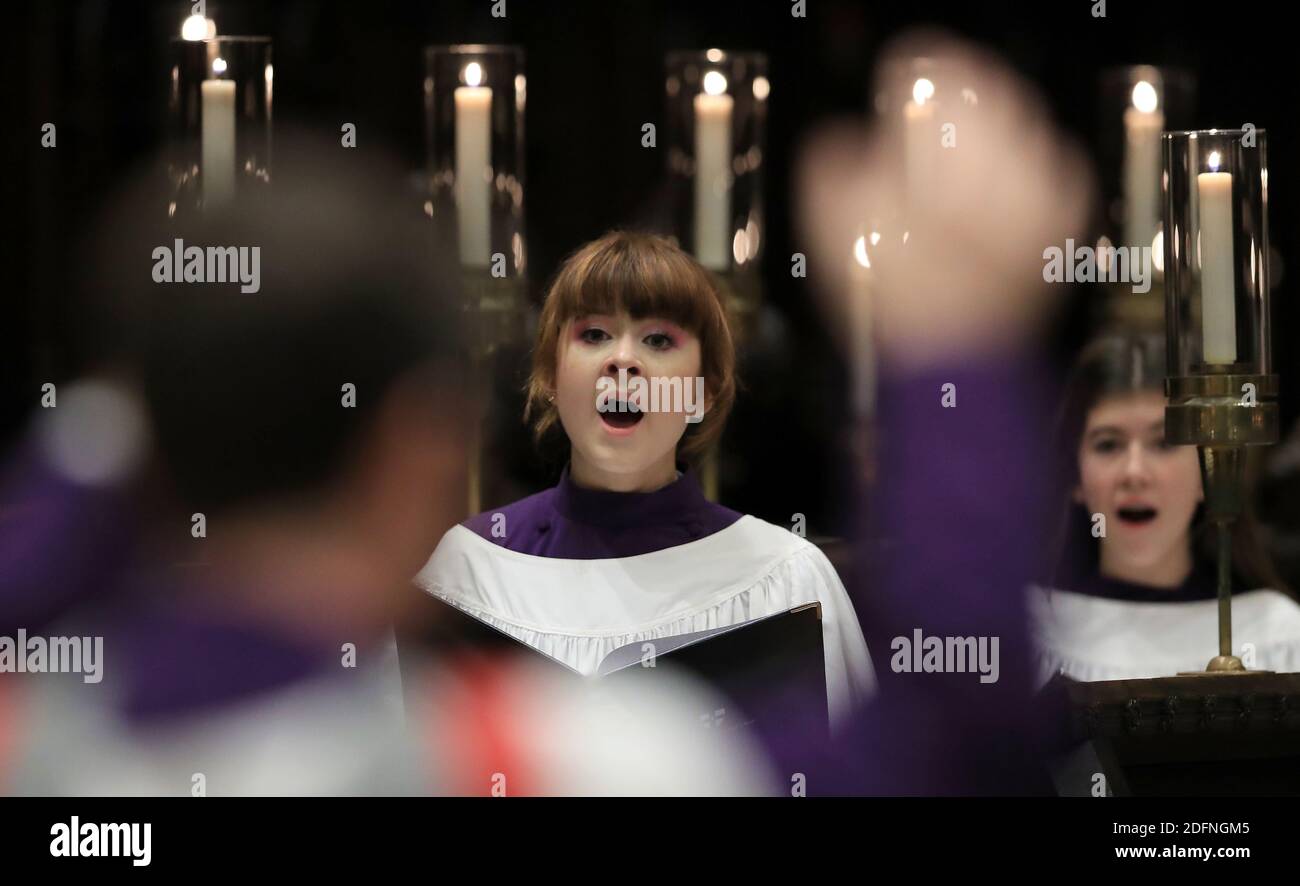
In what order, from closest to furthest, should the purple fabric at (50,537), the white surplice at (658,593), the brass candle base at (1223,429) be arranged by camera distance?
the brass candle base at (1223,429) → the white surplice at (658,593) → the purple fabric at (50,537)

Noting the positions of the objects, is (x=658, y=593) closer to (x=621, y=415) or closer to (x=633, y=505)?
(x=633, y=505)

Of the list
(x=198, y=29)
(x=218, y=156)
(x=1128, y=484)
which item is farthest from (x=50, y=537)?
(x=1128, y=484)

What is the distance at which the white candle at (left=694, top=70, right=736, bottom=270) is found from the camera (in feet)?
9.45

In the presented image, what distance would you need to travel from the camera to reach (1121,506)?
2.90 meters

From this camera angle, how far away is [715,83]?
9.62 ft

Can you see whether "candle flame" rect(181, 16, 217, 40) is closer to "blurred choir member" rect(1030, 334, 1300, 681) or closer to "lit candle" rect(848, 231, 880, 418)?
"lit candle" rect(848, 231, 880, 418)

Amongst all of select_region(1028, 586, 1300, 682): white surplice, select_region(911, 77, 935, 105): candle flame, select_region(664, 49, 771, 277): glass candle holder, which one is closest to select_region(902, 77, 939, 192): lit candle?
select_region(911, 77, 935, 105): candle flame

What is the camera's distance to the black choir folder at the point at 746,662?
275 cm

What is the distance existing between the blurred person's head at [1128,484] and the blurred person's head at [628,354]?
0.64 meters

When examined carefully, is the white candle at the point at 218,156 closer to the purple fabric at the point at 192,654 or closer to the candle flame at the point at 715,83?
the purple fabric at the point at 192,654

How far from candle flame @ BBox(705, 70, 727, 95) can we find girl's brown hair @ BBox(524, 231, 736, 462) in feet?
0.96

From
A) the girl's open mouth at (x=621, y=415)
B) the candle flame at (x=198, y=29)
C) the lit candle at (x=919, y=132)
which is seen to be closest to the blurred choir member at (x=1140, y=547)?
the lit candle at (x=919, y=132)
